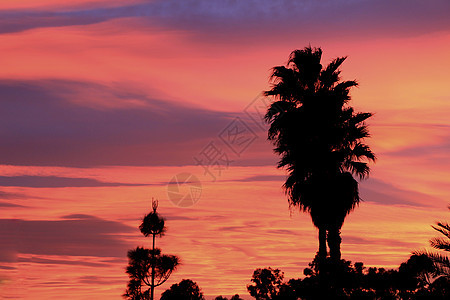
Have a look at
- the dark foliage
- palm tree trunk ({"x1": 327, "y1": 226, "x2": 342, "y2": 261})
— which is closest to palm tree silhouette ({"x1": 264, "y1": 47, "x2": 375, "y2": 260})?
palm tree trunk ({"x1": 327, "y1": 226, "x2": 342, "y2": 261})

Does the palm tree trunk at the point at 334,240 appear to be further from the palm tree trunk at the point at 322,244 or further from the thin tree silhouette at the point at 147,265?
the thin tree silhouette at the point at 147,265

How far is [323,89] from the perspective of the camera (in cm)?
3631

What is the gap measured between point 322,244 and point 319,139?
5337 millimetres

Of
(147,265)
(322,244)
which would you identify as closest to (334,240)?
(322,244)

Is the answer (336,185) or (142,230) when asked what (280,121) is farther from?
(142,230)

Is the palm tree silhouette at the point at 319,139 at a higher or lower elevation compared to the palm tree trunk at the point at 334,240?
higher

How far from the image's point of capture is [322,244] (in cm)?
3384

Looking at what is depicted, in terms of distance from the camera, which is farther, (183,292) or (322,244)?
(183,292)

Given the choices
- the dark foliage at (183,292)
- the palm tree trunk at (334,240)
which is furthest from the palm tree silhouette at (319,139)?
the dark foliage at (183,292)

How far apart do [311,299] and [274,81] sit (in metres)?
11.8

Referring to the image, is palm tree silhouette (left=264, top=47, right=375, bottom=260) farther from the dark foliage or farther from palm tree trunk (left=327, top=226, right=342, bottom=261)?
the dark foliage

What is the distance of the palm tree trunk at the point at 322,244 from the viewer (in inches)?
1328

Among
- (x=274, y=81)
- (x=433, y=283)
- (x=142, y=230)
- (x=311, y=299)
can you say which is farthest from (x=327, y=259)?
(x=142, y=230)

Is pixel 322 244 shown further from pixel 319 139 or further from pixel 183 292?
pixel 183 292
